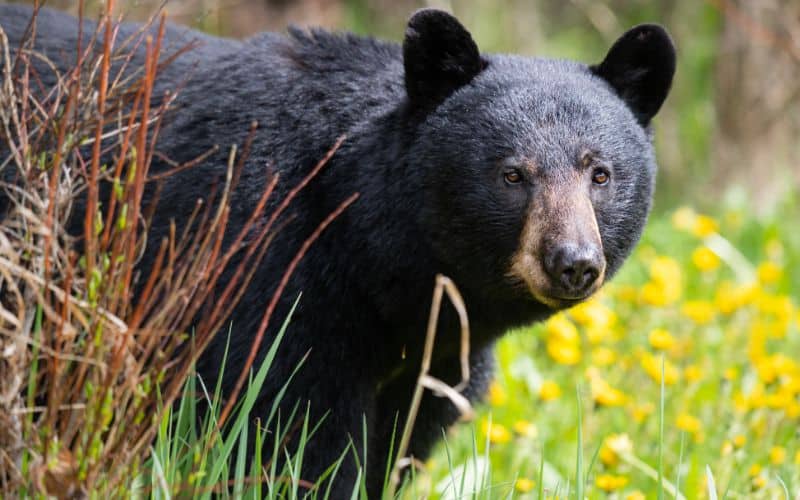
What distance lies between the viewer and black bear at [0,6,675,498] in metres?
3.52

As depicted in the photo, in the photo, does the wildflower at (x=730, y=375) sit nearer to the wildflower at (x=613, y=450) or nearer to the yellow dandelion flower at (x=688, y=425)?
the yellow dandelion flower at (x=688, y=425)

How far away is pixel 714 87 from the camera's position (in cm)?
870

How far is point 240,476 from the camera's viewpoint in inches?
116

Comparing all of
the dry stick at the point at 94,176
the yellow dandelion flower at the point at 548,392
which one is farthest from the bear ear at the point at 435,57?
the yellow dandelion flower at the point at 548,392

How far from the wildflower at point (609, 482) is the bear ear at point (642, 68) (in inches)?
51.3

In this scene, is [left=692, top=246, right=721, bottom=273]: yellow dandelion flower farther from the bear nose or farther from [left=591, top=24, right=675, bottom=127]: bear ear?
the bear nose

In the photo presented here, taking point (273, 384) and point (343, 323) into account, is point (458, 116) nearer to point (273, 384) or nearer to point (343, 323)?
point (343, 323)

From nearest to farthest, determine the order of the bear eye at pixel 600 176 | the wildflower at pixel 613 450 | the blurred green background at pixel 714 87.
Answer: the bear eye at pixel 600 176, the wildflower at pixel 613 450, the blurred green background at pixel 714 87

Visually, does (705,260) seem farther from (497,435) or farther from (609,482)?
(609,482)

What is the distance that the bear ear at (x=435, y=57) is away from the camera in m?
3.63

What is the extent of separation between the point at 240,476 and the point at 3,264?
2.75 ft

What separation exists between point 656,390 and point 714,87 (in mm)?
3945

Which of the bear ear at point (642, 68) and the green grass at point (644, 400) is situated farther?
the green grass at point (644, 400)

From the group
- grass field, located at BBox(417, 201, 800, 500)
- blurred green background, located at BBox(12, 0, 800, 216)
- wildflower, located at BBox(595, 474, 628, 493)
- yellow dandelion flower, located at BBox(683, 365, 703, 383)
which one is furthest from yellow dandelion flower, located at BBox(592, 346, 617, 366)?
blurred green background, located at BBox(12, 0, 800, 216)
